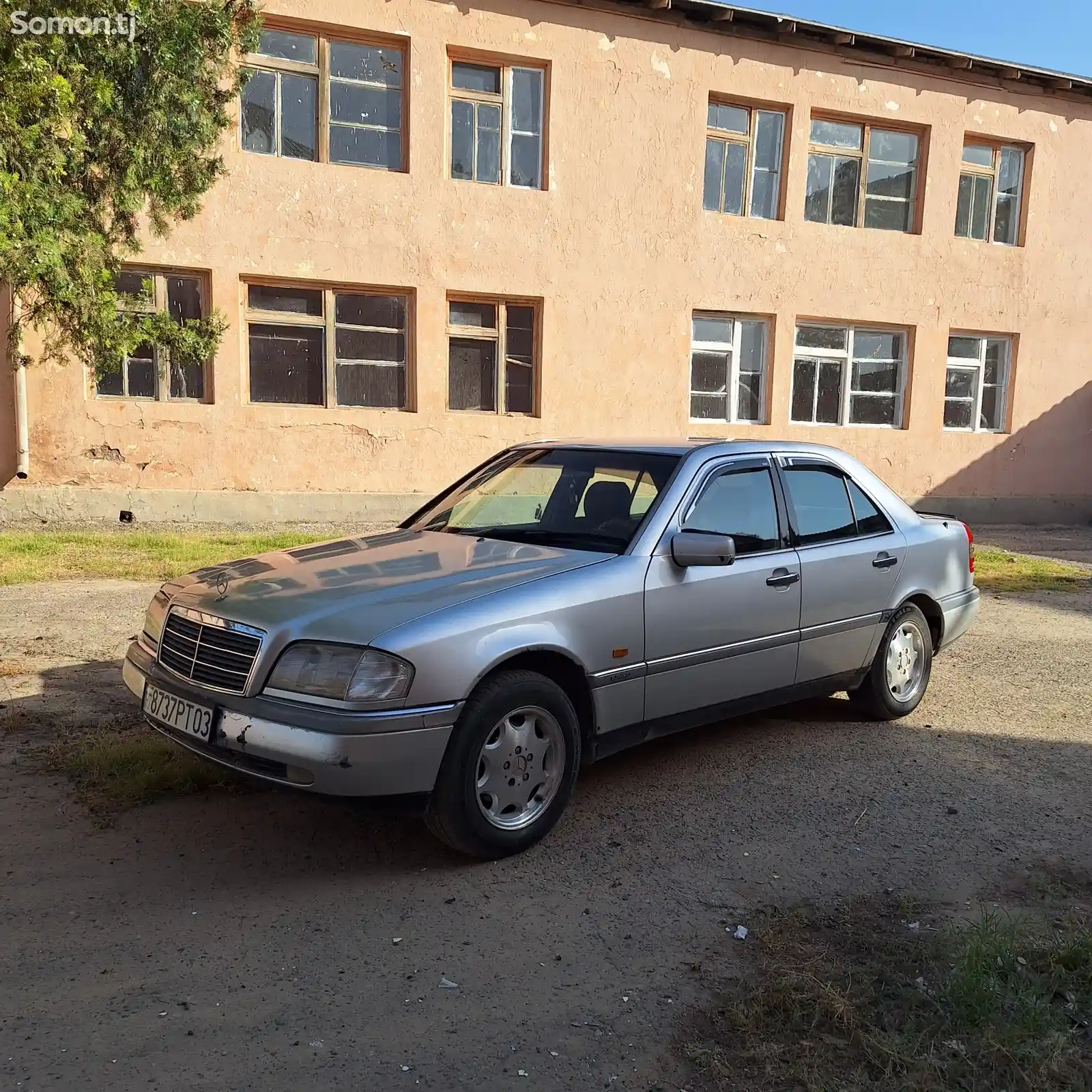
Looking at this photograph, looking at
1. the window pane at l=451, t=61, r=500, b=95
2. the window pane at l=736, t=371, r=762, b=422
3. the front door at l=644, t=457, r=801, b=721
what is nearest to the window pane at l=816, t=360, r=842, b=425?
the window pane at l=736, t=371, r=762, b=422

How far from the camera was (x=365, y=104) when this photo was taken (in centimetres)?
1316

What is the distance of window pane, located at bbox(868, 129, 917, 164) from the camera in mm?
16109

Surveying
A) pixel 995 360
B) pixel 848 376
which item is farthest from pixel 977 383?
pixel 848 376

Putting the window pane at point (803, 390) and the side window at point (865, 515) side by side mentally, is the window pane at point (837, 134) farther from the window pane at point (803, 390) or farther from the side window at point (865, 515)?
the side window at point (865, 515)

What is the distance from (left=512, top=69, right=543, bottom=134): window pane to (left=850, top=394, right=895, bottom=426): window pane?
6714 mm

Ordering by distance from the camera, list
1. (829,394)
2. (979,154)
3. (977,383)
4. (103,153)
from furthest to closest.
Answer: (977,383), (979,154), (829,394), (103,153)

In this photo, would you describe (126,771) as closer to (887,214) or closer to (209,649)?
(209,649)

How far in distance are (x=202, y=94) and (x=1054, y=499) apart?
49.3 ft

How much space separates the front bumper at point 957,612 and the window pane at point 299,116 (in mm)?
10329

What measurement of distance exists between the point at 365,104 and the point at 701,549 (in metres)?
11.1

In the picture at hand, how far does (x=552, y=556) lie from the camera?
4.20m

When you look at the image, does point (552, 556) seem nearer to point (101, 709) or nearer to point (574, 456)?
point (574, 456)

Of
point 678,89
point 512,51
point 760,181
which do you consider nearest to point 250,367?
point 512,51

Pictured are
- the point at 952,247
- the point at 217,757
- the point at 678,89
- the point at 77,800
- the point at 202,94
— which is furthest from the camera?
the point at 952,247
